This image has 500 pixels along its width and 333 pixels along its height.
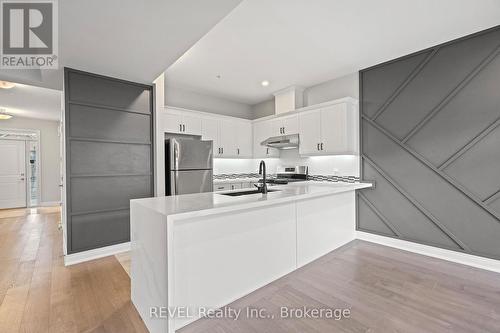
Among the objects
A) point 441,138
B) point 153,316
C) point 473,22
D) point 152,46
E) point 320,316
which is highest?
point 473,22

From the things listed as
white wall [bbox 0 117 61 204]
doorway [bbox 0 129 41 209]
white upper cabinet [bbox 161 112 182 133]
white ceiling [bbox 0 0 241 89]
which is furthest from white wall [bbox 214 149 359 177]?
doorway [bbox 0 129 41 209]

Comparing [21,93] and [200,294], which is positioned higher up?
[21,93]

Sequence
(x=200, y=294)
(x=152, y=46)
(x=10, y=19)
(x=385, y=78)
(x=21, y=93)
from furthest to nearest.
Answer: (x=21, y=93) → (x=385, y=78) → (x=152, y=46) → (x=10, y=19) → (x=200, y=294)

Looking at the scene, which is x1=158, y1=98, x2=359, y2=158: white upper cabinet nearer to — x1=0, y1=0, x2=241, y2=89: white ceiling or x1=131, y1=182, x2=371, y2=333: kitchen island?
x1=0, y1=0, x2=241, y2=89: white ceiling

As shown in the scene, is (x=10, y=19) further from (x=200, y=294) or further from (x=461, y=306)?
(x=461, y=306)

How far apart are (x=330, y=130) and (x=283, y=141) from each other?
1004 millimetres

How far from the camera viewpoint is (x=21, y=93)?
4.68m

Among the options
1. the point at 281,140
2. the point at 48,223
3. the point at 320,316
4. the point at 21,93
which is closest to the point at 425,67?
the point at 281,140

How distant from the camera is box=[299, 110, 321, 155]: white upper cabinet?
4160 millimetres

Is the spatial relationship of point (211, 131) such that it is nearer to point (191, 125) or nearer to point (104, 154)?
point (191, 125)

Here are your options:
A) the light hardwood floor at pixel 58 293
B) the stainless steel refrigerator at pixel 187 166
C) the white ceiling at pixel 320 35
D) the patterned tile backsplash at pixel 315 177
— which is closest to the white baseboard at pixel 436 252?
the patterned tile backsplash at pixel 315 177

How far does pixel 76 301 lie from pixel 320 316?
7.04 feet

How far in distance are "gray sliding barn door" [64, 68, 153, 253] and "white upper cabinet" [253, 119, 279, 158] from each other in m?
2.45

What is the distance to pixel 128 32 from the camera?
2213 mm
